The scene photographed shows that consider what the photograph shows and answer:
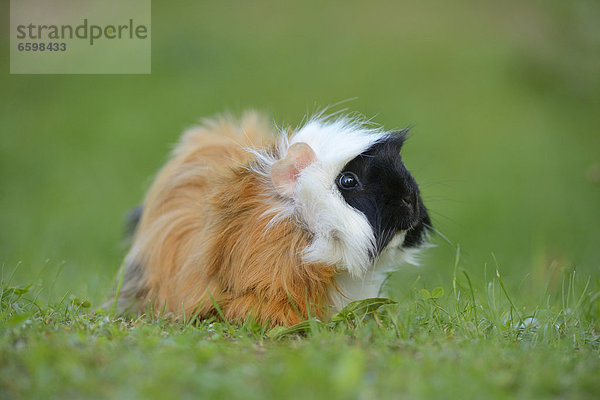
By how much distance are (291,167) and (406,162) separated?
4.97 m

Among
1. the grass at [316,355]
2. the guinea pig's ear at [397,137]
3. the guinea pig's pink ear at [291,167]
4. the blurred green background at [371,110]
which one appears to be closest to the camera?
the grass at [316,355]

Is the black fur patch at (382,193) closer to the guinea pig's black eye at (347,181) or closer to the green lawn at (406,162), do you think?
the guinea pig's black eye at (347,181)

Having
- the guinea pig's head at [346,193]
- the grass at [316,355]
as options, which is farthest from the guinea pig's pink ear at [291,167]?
the grass at [316,355]

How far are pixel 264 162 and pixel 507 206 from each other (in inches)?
188

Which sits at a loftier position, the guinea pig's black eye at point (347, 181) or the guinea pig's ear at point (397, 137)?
the guinea pig's ear at point (397, 137)

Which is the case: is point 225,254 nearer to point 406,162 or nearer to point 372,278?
point 372,278

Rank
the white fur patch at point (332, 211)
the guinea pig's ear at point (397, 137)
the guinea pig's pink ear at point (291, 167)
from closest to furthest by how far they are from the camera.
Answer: the white fur patch at point (332, 211)
the guinea pig's pink ear at point (291, 167)
the guinea pig's ear at point (397, 137)

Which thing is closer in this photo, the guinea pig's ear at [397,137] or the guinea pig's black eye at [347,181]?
the guinea pig's black eye at [347,181]

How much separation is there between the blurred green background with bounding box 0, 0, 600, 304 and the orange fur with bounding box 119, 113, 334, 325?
2.72 feet

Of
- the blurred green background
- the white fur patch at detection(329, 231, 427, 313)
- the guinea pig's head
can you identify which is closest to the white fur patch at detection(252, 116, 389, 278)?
the guinea pig's head

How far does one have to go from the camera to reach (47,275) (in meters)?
4.00

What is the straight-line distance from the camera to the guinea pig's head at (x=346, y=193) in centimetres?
277

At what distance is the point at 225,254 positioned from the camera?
2941 millimetres

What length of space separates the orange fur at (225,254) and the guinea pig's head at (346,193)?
9 centimetres
